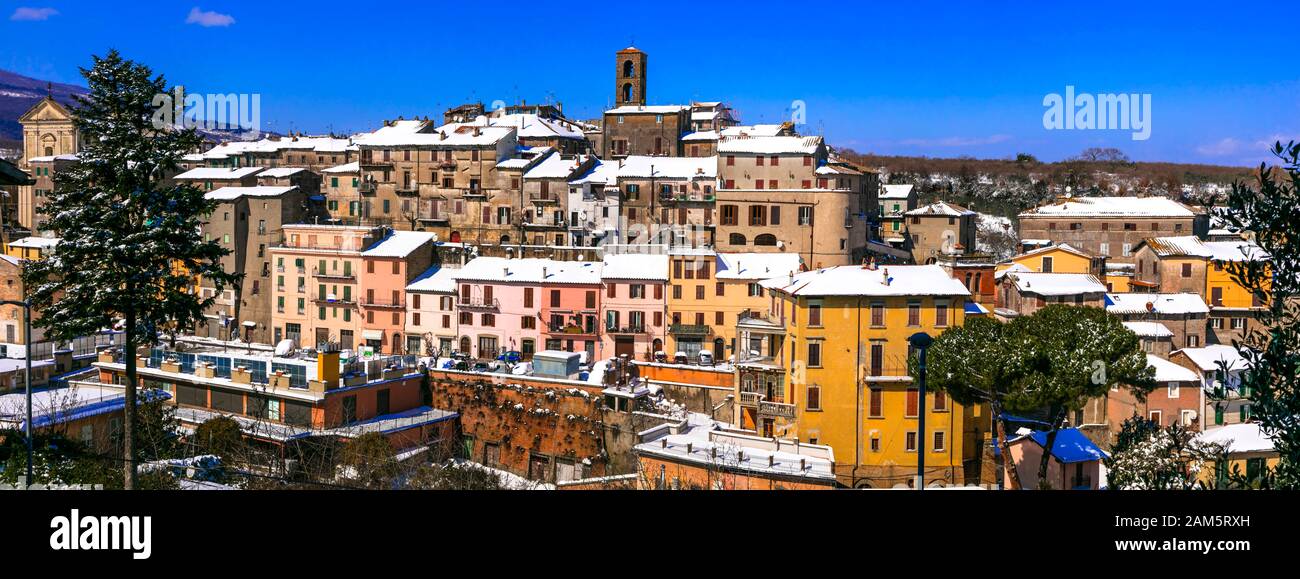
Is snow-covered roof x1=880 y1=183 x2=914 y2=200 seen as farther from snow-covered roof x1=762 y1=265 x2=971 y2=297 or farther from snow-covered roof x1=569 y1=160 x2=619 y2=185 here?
snow-covered roof x1=762 y1=265 x2=971 y2=297

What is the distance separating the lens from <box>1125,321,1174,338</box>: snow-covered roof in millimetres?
37375

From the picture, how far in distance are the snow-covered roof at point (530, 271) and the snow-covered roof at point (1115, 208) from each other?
26.4 metres

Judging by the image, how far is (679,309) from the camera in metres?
41.5

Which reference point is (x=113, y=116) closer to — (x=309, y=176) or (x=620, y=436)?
(x=620, y=436)

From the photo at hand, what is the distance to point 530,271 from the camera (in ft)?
145

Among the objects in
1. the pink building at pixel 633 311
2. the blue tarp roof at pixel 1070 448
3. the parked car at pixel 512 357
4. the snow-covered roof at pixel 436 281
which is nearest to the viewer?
the blue tarp roof at pixel 1070 448

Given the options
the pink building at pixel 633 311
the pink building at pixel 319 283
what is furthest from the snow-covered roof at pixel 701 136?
the pink building at pixel 319 283

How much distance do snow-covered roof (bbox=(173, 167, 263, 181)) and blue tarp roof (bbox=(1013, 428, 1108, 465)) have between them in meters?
44.6

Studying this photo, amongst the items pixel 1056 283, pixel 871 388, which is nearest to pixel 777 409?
pixel 871 388

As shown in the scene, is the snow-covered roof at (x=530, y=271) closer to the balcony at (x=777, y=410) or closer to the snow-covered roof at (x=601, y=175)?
the snow-covered roof at (x=601, y=175)

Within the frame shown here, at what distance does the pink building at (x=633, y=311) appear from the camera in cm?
4178

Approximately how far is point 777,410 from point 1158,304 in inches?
718

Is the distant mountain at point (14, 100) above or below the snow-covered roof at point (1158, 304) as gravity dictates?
above
